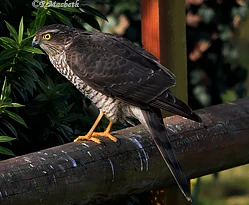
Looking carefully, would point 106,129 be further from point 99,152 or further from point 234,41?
point 234,41

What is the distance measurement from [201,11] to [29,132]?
2.25 meters

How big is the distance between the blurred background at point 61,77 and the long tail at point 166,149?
1.33 ft

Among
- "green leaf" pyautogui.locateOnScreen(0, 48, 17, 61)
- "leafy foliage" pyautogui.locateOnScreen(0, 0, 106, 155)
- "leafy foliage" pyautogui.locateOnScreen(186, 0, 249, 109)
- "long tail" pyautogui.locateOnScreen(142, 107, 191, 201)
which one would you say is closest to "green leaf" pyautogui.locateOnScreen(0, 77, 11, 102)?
"leafy foliage" pyautogui.locateOnScreen(0, 0, 106, 155)

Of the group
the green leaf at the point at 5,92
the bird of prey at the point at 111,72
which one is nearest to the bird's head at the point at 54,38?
the bird of prey at the point at 111,72

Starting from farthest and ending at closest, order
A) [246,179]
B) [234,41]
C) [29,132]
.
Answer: [246,179]
[234,41]
[29,132]

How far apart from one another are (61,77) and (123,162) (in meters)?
0.97

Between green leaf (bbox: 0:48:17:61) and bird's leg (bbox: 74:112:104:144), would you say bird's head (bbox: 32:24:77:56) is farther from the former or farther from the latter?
bird's leg (bbox: 74:112:104:144)

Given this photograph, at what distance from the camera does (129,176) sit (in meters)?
Result: 3.49

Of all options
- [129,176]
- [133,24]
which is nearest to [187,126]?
[129,176]

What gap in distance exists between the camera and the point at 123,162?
3473mm

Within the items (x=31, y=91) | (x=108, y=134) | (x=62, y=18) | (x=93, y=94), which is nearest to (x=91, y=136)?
(x=108, y=134)

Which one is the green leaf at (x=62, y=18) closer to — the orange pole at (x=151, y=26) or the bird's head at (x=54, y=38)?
the bird's head at (x=54, y=38)

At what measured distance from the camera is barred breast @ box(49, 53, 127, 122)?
392 cm

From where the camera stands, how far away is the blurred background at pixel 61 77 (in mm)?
3615
